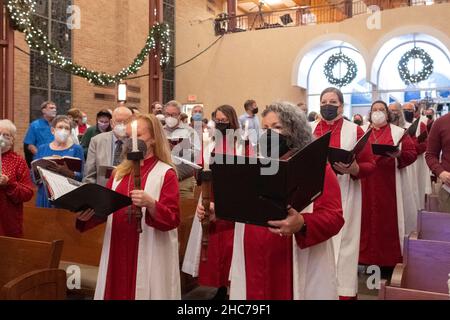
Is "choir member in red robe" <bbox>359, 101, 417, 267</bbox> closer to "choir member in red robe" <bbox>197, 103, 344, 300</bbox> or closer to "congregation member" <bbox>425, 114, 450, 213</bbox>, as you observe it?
"congregation member" <bbox>425, 114, 450, 213</bbox>

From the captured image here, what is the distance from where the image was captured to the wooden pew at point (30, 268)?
250 cm

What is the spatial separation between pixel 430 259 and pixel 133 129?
1.79 m

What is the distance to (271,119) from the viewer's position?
2367 millimetres

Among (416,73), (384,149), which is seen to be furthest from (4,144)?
(416,73)

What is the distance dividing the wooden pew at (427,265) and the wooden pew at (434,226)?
642 millimetres

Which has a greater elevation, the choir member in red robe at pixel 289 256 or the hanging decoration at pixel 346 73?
the hanging decoration at pixel 346 73

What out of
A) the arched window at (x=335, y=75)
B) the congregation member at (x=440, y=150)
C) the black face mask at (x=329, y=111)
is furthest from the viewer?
the arched window at (x=335, y=75)

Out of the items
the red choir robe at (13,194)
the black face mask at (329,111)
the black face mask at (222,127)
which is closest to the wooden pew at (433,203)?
the black face mask at (329,111)

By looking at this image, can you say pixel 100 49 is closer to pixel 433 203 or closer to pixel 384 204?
pixel 384 204

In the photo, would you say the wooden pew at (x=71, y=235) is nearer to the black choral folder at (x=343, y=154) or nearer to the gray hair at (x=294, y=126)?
the black choral folder at (x=343, y=154)

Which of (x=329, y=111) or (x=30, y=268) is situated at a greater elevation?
(x=329, y=111)

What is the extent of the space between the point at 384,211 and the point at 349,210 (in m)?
1.25

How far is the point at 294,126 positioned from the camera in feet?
7.67
